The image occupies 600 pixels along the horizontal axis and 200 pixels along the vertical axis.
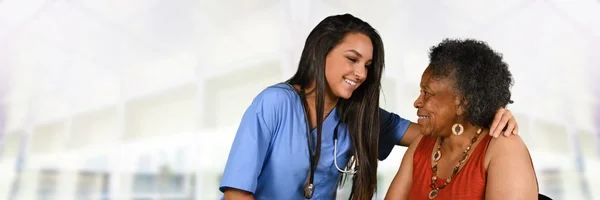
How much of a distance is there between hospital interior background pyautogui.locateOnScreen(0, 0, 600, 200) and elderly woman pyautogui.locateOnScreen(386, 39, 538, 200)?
59.7 inches

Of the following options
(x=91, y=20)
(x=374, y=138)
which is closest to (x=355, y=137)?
(x=374, y=138)

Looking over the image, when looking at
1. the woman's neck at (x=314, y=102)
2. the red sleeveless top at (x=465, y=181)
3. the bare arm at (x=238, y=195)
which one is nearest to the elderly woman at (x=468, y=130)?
Result: the red sleeveless top at (x=465, y=181)

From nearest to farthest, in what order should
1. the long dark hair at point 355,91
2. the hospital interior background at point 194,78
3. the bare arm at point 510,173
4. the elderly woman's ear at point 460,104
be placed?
the bare arm at point 510,173 < the elderly woman's ear at point 460,104 < the long dark hair at point 355,91 < the hospital interior background at point 194,78

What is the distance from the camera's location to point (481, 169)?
133 cm

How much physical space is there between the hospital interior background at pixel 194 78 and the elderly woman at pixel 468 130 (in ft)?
4.97

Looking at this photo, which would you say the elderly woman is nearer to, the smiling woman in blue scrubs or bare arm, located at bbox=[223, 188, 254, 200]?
the smiling woman in blue scrubs

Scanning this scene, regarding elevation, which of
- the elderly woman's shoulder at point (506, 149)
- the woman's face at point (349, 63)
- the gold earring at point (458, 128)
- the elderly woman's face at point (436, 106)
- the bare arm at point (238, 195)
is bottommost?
the bare arm at point (238, 195)

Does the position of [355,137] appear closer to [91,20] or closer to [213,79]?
[213,79]

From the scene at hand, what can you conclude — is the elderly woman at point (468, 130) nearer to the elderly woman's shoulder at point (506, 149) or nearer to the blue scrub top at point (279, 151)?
the elderly woman's shoulder at point (506, 149)

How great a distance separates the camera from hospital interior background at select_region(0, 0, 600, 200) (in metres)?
2.86

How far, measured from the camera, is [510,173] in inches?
49.5

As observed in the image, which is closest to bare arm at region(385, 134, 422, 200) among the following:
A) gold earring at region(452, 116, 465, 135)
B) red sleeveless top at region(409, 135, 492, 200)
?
red sleeveless top at region(409, 135, 492, 200)

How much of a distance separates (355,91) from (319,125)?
0.50 ft

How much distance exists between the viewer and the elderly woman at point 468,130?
1273mm
